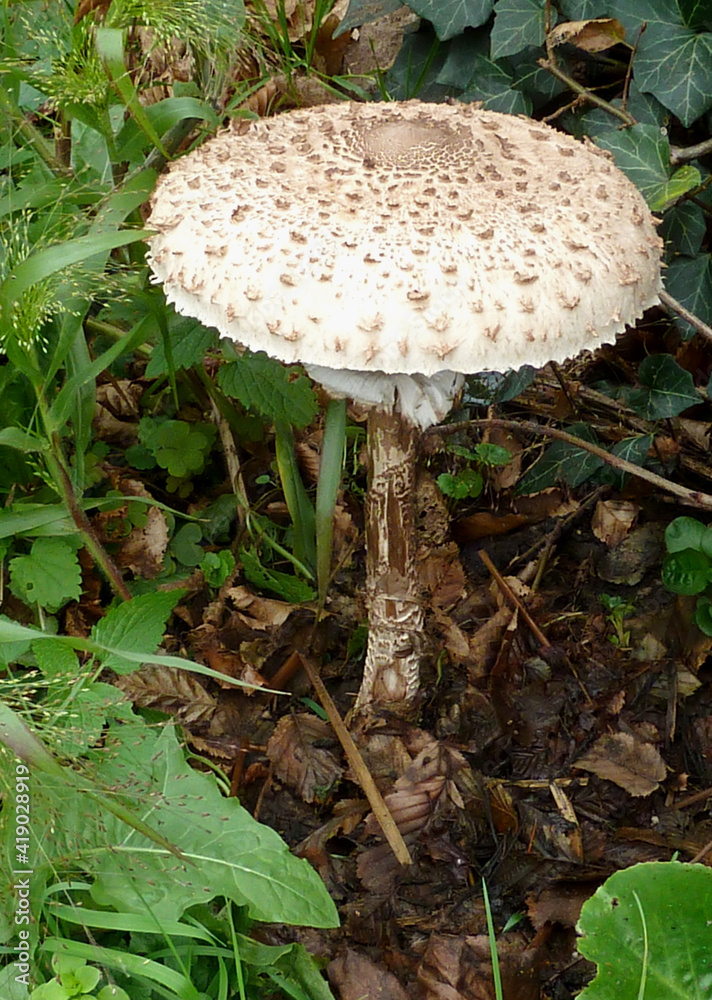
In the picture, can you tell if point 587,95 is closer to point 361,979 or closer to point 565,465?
point 565,465

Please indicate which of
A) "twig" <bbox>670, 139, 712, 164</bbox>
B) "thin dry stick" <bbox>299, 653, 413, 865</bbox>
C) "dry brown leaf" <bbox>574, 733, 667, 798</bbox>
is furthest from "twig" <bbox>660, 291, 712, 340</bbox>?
"thin dry stick" <bbox>299, 653, 413, 865</bbox>

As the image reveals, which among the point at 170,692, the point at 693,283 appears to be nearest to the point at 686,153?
the point at 693,283

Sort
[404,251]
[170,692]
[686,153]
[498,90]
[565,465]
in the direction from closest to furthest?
[404,251] < [686,153] < [170,692] < [498,90] < [565,465]

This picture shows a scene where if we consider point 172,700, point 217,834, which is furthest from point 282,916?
point 172,700

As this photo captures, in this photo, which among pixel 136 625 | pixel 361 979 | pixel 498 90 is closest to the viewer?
pixel 361 979

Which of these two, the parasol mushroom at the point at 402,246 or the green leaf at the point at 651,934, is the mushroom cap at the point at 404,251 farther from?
the green leaf at the point at 651,934

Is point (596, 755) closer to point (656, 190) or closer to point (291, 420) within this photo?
point (291, 420)

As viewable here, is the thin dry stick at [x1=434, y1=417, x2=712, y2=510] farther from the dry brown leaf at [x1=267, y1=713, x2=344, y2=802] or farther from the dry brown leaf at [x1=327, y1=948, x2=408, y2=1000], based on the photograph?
the dry brown leaf at [x1=327, y1=948, x2=408, y2=1000]

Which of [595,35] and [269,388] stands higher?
[595,35]
